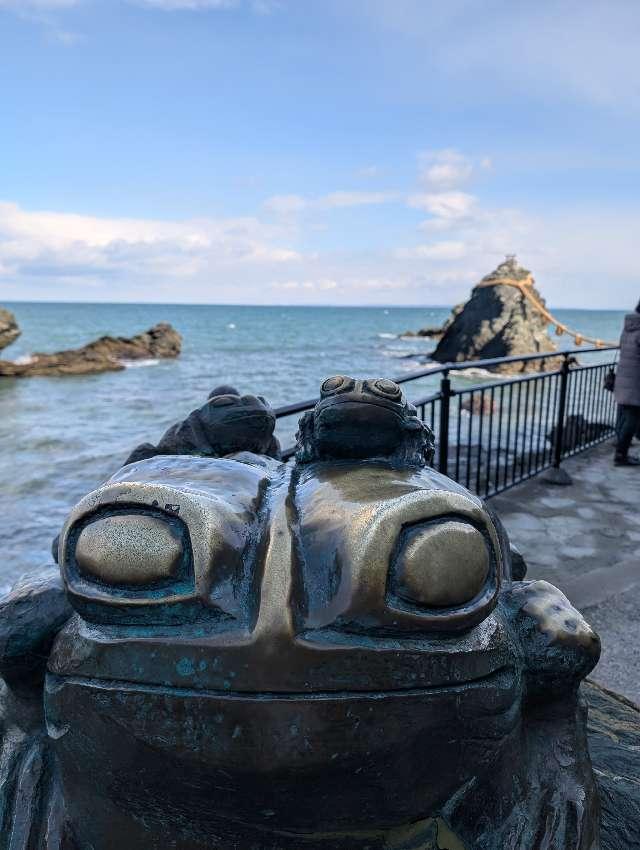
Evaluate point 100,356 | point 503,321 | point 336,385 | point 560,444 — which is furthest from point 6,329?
point 336,385

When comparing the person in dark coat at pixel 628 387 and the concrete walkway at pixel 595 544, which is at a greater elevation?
the person in dark coat at pixel 628 387

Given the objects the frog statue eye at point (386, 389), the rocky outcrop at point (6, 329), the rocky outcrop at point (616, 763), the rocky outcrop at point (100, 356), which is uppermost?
the frog statue eye at point (386, 389)

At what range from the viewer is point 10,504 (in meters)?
10.2

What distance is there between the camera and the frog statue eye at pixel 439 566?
1151mm

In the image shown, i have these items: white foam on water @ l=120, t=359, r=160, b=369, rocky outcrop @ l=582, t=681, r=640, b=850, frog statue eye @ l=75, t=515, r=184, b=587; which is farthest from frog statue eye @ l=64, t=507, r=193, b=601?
white foam on water @ l=120, t=359, r=160, b=369

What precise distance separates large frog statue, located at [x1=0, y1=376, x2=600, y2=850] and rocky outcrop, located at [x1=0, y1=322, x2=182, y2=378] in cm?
3018

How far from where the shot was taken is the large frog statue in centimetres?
112

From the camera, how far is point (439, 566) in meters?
1.16

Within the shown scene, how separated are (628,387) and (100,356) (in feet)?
93.7

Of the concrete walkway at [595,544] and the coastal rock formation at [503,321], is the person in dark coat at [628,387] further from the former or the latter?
the coastal rock formation at [503,321]

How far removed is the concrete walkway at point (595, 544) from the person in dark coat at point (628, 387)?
0.84ft

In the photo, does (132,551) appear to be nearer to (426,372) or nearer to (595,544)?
(426,372)

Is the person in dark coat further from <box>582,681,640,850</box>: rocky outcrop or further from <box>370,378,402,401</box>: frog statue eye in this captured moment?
<box>370,378,402,401</box>: frog statue eye

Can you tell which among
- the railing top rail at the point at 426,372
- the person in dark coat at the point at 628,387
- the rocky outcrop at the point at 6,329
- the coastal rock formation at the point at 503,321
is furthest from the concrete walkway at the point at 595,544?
the rocky outcrop at the point at 6,329
